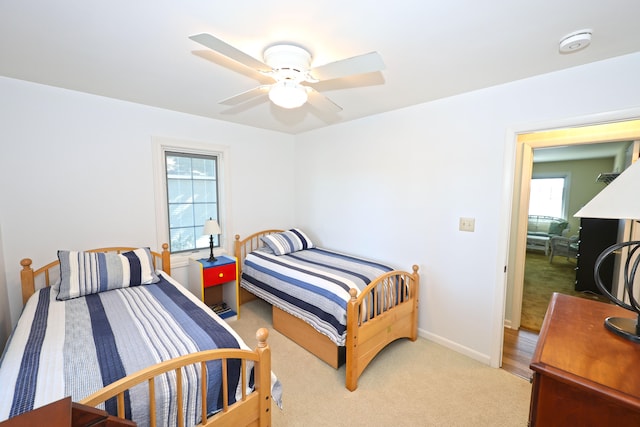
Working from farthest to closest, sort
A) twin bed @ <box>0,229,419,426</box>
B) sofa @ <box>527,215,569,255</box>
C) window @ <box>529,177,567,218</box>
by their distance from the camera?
window @ <box>529,177,567,218</box> → sofa @ <box>527,215,569,255</box> → twin bed @ <box>0,229,419,426</box>

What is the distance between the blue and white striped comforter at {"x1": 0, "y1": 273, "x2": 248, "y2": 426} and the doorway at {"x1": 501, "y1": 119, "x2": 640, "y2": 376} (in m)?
2.94

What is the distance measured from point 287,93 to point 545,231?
828cm

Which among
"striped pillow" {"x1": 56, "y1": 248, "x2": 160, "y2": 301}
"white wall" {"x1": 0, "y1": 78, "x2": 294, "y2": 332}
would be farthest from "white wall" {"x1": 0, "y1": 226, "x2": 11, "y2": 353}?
"striped pillow" {"x1": 56, "y1": 248, "x2": 160, "y2": 301}

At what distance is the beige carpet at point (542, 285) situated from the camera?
129 inches

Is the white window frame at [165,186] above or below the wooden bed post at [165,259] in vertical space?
above

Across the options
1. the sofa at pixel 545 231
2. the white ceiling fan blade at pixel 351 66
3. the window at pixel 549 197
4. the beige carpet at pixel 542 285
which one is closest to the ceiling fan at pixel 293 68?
the white ceiling fan blade at pixel 351 66

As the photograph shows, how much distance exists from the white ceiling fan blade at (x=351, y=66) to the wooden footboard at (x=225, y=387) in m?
1.38

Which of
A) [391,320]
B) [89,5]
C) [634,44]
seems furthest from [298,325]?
[634,44]

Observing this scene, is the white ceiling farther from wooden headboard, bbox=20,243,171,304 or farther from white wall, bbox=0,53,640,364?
wooden headboard, bbox=20,243,171,304

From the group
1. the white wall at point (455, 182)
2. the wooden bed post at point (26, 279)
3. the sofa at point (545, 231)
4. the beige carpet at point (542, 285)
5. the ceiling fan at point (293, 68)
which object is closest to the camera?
the ceiling fan at point (293, 68)

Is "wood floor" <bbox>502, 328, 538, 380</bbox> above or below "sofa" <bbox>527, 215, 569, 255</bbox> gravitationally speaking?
below

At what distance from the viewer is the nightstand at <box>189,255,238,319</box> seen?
2.88m

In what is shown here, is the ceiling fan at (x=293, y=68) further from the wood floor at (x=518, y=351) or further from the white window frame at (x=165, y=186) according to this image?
the wood floor at (x=518, y=351)

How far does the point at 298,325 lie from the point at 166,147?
237cm
